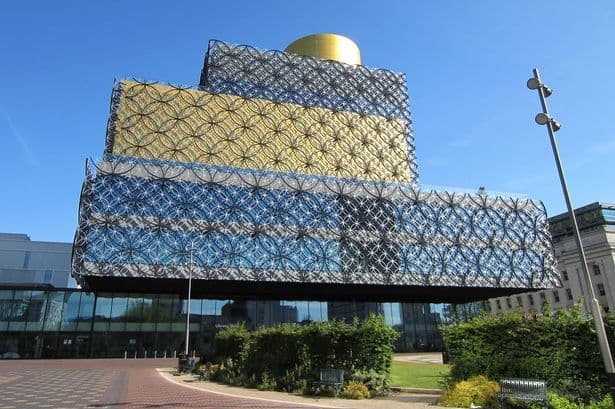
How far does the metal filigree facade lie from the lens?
164ft

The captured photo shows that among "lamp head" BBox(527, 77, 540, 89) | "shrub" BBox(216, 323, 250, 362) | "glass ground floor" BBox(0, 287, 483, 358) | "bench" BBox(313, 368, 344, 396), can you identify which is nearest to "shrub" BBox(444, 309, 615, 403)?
"bench" BBox(313, 368, 344, 396)

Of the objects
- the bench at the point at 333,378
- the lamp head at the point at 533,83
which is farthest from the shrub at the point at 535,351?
the lamp head at the point at 533,83

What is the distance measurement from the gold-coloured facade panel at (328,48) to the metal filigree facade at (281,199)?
24.1 ft

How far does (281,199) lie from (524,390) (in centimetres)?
4448

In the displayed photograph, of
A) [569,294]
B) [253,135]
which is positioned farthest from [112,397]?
[569,294]

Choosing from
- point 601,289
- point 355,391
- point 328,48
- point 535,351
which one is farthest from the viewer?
point 328,48

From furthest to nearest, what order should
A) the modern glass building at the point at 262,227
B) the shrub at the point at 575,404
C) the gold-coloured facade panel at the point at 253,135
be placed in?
the gold-coloured facade panel at the point at 253,135, the modern glass building at the point at 262,227, the shrub at the point at 575,404

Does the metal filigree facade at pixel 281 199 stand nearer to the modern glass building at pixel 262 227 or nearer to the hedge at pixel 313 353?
the modern glass building at pixel 262 227

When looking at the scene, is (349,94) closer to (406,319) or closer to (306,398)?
(406,319)

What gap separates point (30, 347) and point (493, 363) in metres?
53.1

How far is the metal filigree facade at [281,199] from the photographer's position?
50.1 m

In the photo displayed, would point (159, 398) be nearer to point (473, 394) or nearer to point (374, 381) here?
point (374, 381)

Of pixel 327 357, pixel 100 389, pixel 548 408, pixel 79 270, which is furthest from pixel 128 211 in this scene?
pixel 548 408

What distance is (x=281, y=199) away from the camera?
55.7 metres
